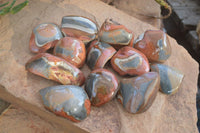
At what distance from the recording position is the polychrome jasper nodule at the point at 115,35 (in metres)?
1.04

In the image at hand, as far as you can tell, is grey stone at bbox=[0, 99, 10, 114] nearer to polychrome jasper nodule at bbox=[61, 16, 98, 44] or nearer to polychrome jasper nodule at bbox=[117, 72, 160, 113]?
polychrome jasper nodule at bbox=[61, 16, 98, 44]

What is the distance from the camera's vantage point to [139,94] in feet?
2.82

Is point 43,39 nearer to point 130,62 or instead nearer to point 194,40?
point 130,62

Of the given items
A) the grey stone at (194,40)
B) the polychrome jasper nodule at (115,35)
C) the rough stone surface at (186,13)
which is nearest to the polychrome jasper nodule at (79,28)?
the polychrome jasper nodule at (115,35)

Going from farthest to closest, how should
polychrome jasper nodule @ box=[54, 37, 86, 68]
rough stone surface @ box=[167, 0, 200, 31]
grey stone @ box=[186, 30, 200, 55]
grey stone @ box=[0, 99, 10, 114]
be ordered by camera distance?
rough stone surface @ box=[167, 0, 200, 31], grey stone @ box=[186, 30, 200, 55], grey stone @ box=[0, 99, 10, 114], polychrome jasper nodule @ box=[54, 37, 86, 68]

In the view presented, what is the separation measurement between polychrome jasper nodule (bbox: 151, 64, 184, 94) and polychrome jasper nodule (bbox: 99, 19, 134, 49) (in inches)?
7.0

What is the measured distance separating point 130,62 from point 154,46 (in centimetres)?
16

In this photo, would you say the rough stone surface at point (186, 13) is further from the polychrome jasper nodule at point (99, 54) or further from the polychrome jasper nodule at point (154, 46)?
the polychrome jasper nodule at point (99, 54)

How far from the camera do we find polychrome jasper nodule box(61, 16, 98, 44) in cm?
105

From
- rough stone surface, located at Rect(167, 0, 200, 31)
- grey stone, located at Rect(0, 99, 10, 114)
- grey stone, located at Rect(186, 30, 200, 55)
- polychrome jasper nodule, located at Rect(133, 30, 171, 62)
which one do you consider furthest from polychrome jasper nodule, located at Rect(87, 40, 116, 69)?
rough stone surface, located at Rect(167, 0, 200, 31)

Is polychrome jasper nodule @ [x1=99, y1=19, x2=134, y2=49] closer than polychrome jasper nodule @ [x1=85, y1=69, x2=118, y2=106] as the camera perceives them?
No

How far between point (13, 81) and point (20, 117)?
219mm

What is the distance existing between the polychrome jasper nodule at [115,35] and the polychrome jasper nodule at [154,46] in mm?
59

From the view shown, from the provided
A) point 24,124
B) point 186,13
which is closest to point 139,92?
point 24,124
